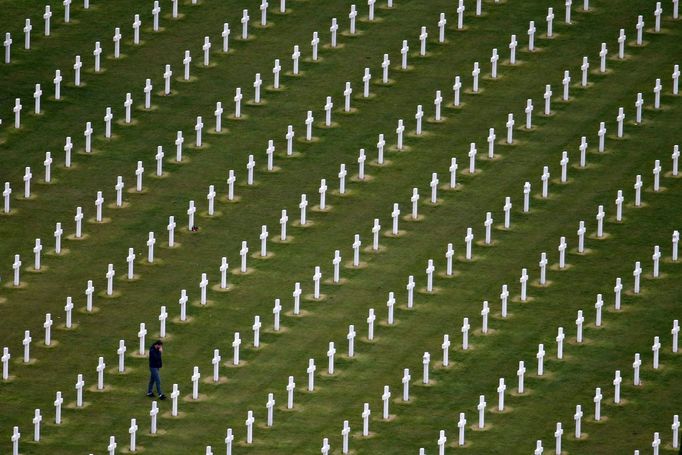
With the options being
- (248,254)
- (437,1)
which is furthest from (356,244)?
(437,1)

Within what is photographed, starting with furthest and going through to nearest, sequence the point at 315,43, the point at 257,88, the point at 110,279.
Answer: the point at 315,43 → the point at 257,88 → the point at 110,279

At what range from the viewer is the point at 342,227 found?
11125 centimetres

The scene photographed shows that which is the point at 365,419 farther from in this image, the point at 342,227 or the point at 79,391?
the point at 342,227

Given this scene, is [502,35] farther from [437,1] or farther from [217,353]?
[217,353]

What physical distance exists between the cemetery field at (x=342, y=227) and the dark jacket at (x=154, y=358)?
3.91 feet

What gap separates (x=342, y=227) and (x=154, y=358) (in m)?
12.8

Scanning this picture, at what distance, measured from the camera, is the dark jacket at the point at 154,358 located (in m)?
101

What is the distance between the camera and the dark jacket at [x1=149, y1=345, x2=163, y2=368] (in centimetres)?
10056

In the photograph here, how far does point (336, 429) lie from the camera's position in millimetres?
100000

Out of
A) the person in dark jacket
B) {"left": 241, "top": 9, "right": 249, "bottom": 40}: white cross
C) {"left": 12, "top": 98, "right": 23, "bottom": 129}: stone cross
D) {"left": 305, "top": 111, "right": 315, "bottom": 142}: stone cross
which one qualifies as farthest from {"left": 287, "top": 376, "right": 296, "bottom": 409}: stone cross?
{"left": 241, "top": 9, "right": 249, "bottom": 40}: white cross

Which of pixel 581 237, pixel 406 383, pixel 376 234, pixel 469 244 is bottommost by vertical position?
pixel 406 383

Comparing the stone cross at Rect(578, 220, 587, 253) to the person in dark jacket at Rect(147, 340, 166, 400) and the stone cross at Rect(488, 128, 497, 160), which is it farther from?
the person in dark jacket at Rect(147, 340, 166, 400)

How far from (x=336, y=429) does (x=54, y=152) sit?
68.4 ft

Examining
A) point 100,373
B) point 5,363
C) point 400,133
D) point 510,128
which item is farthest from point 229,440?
point 510,128
